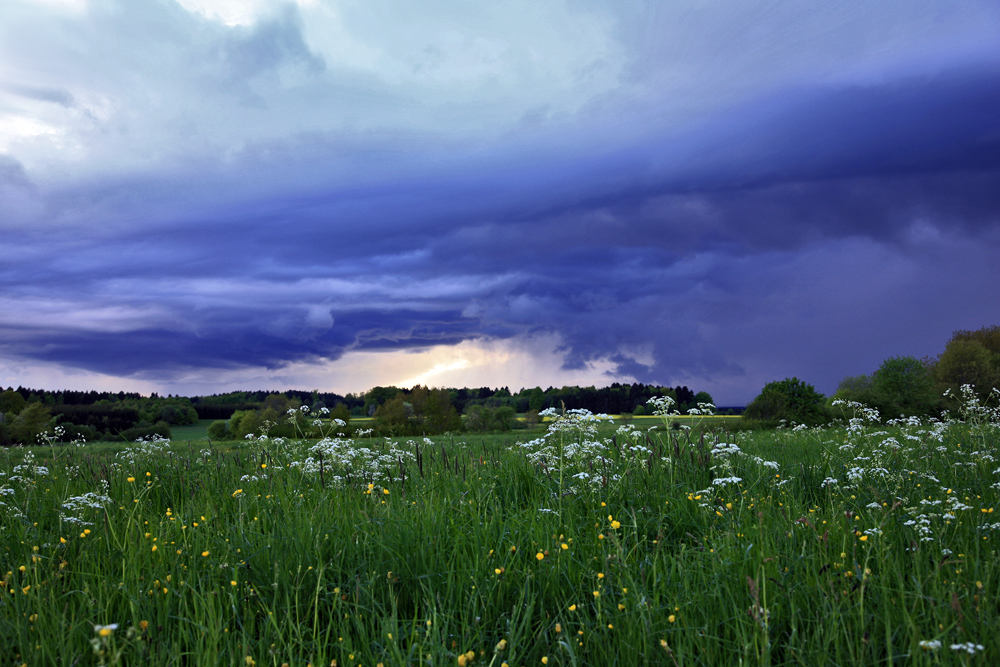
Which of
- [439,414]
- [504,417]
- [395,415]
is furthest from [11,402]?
[504,417]

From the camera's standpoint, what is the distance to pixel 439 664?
3.05m

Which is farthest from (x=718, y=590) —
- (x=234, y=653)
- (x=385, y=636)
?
(x=234, y=653)

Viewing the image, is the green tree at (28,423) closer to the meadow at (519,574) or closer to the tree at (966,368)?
the meadow at (519,574)

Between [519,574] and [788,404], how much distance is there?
144ft

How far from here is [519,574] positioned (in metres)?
4.14

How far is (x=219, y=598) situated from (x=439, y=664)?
1842 mm

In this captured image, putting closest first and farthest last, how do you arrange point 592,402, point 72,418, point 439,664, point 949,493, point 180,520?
point 439,664, point 180,520, point 949,493, point 72,418, point 592,402

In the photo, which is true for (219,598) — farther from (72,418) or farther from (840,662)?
(72,418)

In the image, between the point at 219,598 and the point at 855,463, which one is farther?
the point at 855,463

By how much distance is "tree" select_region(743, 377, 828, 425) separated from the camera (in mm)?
40750

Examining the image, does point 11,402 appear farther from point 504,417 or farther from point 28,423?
point 504,417

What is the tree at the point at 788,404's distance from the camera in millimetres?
40750

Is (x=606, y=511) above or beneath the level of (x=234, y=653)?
above

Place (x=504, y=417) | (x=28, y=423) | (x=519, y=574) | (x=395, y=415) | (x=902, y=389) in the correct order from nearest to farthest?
1. (x=519, y=574)
2. (x=28, y=423)
3. (x=902, y=389)
4. (x=395, y=415)
5. (x=504, y=417)
